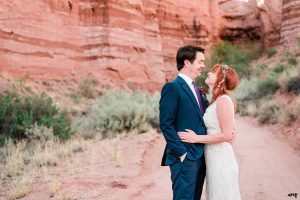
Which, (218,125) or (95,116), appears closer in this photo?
(218,125)

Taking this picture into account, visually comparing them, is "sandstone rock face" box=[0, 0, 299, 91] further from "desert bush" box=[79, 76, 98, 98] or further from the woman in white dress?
the woman in white dress

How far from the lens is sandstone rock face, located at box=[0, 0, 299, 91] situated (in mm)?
18141

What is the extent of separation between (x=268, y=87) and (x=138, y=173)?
11.9 m

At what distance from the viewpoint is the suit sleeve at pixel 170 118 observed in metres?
3.35

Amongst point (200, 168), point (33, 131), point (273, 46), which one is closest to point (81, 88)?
point (33, 131)

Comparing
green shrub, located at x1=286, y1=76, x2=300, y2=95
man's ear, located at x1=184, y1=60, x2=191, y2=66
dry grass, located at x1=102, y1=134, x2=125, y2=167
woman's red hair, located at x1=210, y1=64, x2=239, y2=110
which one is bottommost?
dry grass, located at x1=102, y1=134, x2=125, y2=167

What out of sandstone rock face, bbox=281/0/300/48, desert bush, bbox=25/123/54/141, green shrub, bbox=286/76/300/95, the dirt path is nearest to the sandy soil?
the dirt path

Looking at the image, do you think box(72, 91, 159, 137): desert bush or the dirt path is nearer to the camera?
the dirt path

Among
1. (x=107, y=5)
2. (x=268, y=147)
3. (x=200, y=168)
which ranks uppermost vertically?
(x=107, y=5)

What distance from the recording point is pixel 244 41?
37.0m

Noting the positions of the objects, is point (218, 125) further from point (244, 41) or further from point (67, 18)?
Result: point (244, 41)

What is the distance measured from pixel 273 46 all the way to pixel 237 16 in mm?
5011

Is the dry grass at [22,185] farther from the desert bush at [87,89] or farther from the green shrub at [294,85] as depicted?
the desert bush at [87,89]

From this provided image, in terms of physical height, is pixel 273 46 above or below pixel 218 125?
above
